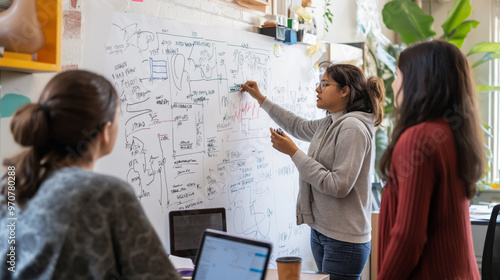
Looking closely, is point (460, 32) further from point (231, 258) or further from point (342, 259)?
point (231, 258)

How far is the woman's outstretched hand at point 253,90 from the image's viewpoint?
2453 millimetres

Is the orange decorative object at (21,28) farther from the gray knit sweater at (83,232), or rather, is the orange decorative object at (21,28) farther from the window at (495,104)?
the window at (495,104)

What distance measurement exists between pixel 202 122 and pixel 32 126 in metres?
1.20

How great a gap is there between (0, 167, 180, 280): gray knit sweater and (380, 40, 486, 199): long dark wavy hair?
77 centimetres


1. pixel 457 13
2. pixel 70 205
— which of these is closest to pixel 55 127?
pixel 70 205

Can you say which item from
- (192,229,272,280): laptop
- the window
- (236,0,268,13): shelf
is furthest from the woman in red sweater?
the window

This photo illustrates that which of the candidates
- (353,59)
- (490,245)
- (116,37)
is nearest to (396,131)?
(116,37)

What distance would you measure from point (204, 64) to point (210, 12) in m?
0.25

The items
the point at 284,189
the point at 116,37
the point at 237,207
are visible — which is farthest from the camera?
the point at 284,189

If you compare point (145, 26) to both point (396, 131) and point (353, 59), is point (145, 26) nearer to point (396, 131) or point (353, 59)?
point (396, 131)

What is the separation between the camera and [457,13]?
4.32 meters

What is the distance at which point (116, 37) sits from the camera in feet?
5.83

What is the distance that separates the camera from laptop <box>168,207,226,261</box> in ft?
6.51

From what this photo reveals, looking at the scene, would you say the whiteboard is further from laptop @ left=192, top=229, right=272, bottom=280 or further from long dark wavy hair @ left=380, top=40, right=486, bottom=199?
long dark wavy hair @ left=380, top=40, right=486, bottom=199
